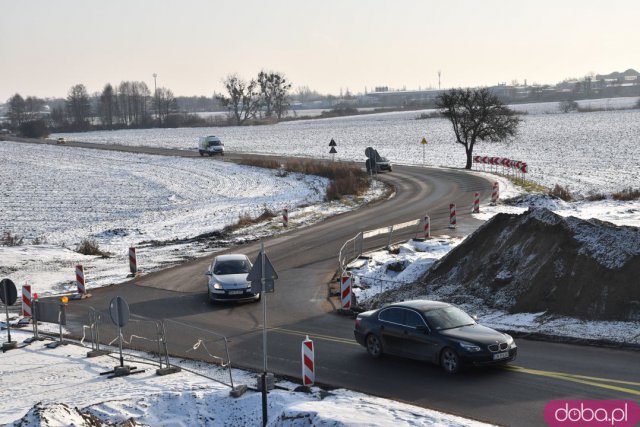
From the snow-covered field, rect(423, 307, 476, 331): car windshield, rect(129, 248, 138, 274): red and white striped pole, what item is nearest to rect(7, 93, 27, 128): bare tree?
the snow-covered field

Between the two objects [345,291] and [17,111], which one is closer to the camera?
[345,291]

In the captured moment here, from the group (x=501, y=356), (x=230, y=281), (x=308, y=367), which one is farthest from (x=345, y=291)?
(x=501, y=356)

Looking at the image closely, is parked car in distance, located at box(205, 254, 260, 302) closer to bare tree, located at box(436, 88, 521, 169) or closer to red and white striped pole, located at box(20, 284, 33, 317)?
red and white striped pole, located at box(20, 284, 33, 317)

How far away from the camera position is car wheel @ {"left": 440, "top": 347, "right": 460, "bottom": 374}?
15.2 metres

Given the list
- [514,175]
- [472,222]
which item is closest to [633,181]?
[514,175]

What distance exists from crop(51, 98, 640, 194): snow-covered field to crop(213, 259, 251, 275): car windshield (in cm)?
2915

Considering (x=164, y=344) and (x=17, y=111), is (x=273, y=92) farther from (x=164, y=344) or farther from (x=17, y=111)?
(x=164, y=344)

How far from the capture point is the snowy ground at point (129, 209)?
3183cm

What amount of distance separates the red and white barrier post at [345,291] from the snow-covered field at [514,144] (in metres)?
29.8

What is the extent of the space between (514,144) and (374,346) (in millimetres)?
77511

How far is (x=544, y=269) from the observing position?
20266mm

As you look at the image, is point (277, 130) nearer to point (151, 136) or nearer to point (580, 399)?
point (151, 136)

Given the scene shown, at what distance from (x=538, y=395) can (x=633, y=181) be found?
4326 centimetres

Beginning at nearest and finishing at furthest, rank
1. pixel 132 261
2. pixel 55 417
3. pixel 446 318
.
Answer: pixel 55 417 < pixel 446 318 < pixel 132 261
